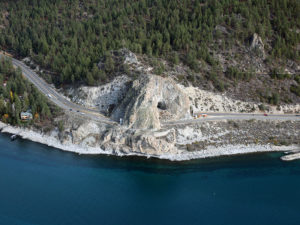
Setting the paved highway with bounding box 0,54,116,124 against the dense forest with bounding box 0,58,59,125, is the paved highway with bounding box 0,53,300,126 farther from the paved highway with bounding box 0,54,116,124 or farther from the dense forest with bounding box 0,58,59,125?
the dense forest with bounding box 0,58,59,125

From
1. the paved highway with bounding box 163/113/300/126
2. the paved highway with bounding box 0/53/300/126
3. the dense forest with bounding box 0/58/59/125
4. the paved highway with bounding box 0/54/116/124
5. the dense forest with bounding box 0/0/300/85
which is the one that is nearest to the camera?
the paved highway with bounding box 163/113/300/126

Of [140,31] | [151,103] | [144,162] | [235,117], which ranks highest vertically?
[140,31]

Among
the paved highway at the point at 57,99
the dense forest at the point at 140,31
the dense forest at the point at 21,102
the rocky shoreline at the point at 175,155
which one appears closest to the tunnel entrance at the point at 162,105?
the paved highway at the point at 57,99

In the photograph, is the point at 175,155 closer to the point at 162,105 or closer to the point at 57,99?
the point at 162,105

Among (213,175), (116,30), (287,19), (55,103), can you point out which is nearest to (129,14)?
(116,30)

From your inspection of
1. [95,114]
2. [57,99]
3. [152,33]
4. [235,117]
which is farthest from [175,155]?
[152,33]

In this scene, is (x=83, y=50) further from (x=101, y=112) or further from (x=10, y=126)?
(x=10, y=126)

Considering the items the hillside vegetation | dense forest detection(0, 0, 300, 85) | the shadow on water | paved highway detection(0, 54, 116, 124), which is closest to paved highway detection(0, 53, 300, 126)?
paved highway detection(0, 54, 116, 124)

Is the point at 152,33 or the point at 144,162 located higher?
the point at 152,33
